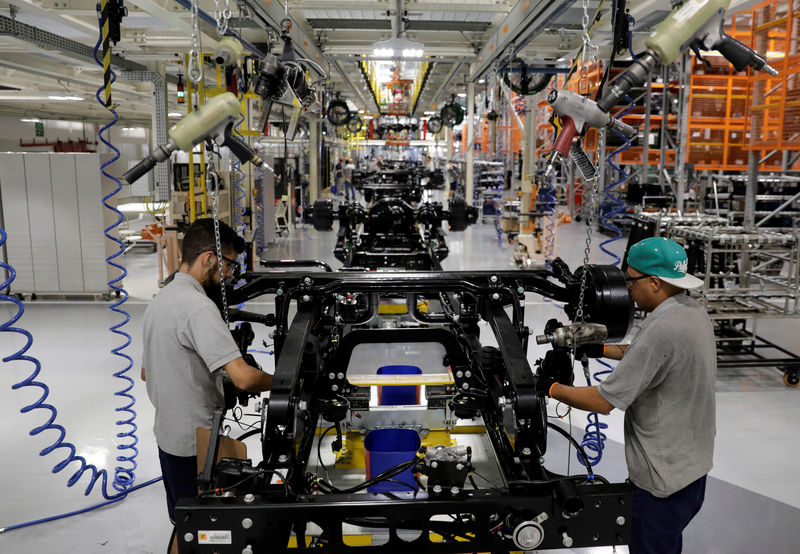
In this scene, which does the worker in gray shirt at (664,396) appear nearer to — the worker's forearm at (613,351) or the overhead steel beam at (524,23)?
the worker's forearm at (613,351)

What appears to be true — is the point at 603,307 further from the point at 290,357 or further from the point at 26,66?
the point at 26,66

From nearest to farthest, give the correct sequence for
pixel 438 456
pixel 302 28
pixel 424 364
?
pixel 438 456 < pixel 424 364 < pixel 302 28

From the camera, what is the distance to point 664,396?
2.31m

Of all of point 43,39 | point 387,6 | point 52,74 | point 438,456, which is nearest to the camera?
point 438,456

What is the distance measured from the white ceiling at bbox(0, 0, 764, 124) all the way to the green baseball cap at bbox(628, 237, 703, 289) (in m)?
2.25

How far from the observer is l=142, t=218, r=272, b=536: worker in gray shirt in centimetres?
233

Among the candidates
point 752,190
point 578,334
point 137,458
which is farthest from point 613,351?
point 752,190

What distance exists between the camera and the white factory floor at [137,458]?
3248 mm

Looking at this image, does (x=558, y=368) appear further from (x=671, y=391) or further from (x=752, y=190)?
(x=752, y=190)

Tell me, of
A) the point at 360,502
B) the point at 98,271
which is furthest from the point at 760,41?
the point at 98,271

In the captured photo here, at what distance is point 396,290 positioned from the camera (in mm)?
2602

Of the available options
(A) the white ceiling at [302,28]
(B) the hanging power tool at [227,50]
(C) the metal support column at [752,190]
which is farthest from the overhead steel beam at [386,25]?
(B) the hanging power tool at [227,50]

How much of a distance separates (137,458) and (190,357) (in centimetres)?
210

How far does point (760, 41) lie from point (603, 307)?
5.98 meters
